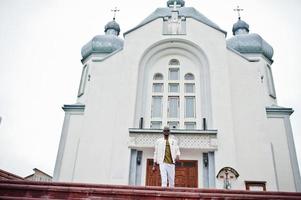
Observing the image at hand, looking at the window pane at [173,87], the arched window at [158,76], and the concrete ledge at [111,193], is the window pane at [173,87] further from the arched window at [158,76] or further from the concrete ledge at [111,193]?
the concrete ledge at [111,193]

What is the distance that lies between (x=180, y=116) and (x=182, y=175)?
9.74ft

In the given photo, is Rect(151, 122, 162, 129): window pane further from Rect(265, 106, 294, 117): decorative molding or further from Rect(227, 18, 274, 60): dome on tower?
Rect(227, 18, 274, 60): dome on tower

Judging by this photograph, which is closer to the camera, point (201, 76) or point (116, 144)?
point (116, 144)

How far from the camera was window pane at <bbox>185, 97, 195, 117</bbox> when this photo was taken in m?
14.2

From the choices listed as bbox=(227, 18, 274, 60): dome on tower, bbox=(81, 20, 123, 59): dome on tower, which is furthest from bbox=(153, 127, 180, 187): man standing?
bbox=(227, 18, 274, 60): dome on tower

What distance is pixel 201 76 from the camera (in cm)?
1493

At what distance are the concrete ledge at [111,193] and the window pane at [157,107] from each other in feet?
27.1

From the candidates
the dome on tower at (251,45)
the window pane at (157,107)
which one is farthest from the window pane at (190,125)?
the dome on tower at (251,45)

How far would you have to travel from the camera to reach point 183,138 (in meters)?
12.8

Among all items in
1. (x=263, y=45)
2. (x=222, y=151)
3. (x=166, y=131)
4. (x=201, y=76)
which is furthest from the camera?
(x=263, y=45)

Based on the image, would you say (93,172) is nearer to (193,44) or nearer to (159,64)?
(159,64)

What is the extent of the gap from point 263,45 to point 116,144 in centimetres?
1350

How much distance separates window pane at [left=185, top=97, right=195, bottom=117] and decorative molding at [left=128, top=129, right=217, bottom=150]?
1611 mm

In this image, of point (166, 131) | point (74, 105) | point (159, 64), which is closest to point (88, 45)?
point (74, 105)
